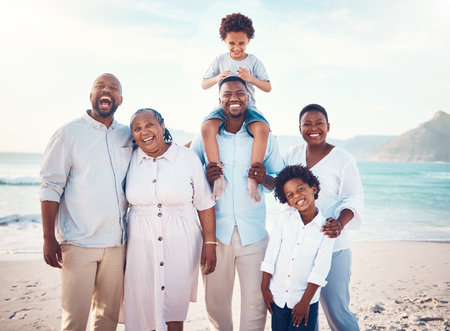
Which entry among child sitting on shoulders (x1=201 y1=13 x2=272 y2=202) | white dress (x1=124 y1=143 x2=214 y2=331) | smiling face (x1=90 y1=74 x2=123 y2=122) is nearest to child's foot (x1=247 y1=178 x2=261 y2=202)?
white dress (x1=124 y1=143 x2=214 y2=331)

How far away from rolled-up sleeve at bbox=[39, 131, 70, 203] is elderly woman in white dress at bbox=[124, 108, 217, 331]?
53 centimetres

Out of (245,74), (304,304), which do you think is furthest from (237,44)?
(304,304)

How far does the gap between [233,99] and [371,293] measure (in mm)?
4406

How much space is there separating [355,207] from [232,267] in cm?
122

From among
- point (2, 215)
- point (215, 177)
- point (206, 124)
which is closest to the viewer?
point (215, 177)

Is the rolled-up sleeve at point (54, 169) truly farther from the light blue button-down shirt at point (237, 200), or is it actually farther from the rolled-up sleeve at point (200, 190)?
the light blue button-down shirt at point (237, 200)

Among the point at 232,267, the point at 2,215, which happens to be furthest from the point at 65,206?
the point at 2,215

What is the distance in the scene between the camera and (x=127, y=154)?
316 cm

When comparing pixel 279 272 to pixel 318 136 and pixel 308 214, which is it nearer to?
pixel 308 214

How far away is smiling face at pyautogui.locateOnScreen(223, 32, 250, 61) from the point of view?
13.7 feet

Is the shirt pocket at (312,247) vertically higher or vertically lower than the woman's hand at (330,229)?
lower

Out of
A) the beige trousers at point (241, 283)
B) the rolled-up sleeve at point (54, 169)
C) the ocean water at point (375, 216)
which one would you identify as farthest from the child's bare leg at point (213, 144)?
the ocean water at point (375, 216)

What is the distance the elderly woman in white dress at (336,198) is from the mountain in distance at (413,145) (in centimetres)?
6142

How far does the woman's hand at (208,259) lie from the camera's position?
3098 millimetres
